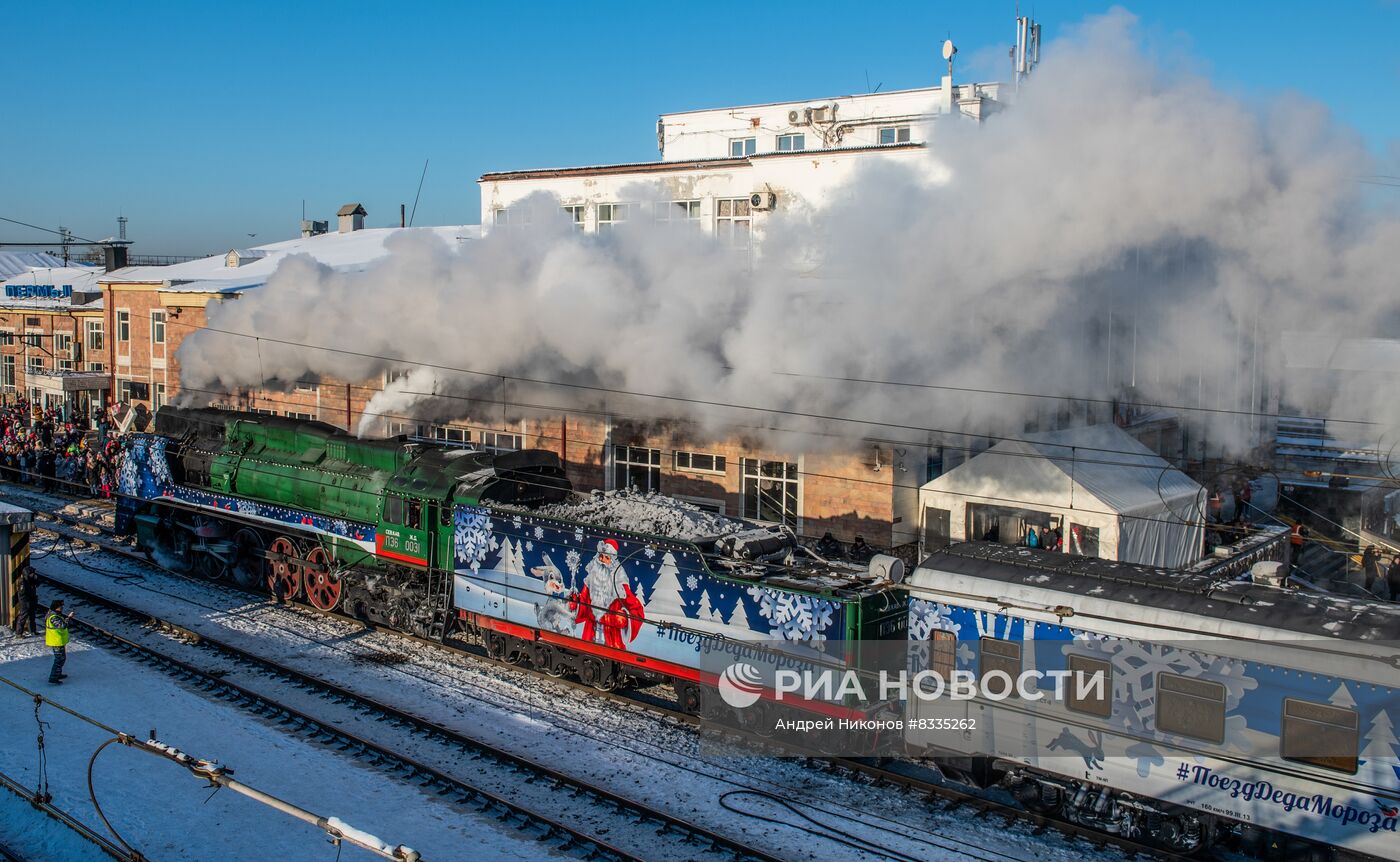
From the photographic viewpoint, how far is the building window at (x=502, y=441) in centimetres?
2206

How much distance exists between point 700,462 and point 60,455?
61.2ft

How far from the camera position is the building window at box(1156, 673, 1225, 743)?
7.59 m

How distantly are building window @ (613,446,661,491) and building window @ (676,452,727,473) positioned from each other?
0.53 meters

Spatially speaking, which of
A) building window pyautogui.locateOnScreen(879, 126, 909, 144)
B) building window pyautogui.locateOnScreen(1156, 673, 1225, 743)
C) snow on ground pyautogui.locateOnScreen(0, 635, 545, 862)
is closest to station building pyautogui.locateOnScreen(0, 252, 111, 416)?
snow on ground pyautogui.locateOnScreen(0, 635, 545, 862)

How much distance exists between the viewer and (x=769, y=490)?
18.9 m

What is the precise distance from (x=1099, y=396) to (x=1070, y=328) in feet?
12.7

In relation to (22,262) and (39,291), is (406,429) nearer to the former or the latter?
(39,291)

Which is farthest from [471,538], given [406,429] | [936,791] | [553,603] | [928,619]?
[406,429]

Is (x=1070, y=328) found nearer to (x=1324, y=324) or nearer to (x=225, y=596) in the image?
(x=1324, y=324)

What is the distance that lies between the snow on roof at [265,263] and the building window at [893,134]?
12.3m

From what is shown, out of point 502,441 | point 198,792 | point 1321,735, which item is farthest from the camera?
point 502,441

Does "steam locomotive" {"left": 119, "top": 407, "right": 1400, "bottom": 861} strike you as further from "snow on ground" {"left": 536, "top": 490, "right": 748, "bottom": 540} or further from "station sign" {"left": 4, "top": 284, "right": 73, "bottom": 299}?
"station sign" {"left": 4, "top": 284, "right": 73, "bottom": 299}

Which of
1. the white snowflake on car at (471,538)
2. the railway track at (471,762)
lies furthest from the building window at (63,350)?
the white snowflake on car at (471,538)

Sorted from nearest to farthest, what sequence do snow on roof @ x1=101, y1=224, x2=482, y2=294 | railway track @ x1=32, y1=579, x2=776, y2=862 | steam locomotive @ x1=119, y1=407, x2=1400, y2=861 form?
steam locomotive @ x1=119, y1=407, x2=1400, y2=861, railway track @ x1=32, y1=579, x2=776, y2=862, snow on roof @ x1=101, y1=224, x2=482, y2=294
